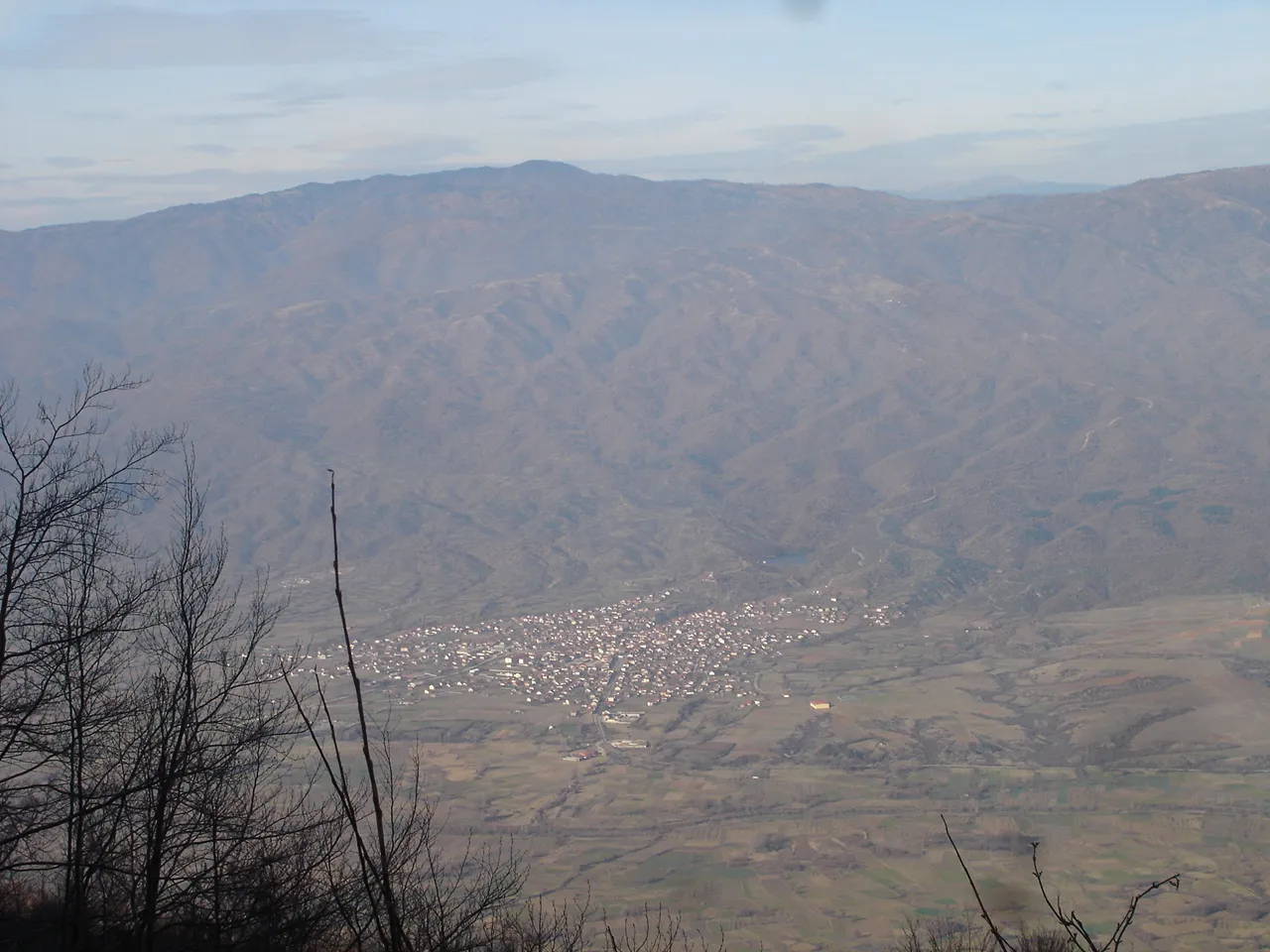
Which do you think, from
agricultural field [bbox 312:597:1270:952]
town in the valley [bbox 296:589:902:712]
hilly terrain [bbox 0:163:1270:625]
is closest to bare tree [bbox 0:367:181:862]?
agricultural field [bbox 312:597:1270:952]

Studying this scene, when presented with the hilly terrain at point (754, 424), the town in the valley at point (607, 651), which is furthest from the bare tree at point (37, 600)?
the hilly terrain at point (754, 424)

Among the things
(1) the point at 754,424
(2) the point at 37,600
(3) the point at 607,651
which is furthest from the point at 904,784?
(1) the point at 754,424

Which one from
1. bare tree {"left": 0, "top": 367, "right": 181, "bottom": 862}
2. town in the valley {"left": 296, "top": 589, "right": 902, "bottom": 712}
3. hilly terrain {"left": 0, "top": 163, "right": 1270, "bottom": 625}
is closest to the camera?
bare tree {"left": 0, "top": 367, "right": 181, "bottom": 862}

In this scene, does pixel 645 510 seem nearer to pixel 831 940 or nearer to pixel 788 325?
pixel 788 325

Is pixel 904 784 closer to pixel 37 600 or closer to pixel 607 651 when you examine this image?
pixel 607 651

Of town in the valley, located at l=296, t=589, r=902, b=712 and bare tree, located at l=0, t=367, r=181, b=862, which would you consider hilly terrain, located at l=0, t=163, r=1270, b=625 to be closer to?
town in the valley, located at l=296, t=589, r=902, b=712
